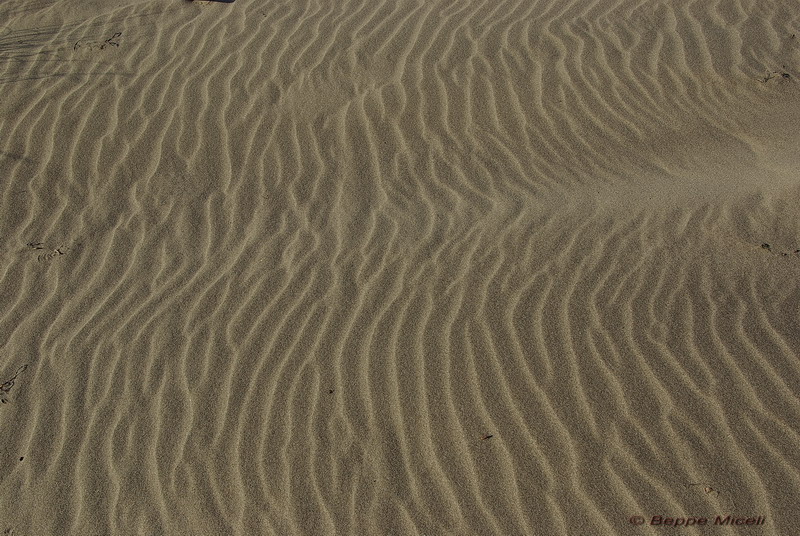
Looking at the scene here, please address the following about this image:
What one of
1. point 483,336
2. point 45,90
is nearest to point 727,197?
point 483,336

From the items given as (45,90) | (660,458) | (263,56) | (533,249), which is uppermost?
(45,90)

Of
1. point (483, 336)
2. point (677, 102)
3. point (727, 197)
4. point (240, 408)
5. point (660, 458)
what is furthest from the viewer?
point (677, 102)

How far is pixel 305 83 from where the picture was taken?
5238mm

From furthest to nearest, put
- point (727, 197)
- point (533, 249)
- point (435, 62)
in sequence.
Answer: point (435, 62), point (727, 197), point (533, 249)

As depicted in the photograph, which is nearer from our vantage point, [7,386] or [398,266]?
[7,386]

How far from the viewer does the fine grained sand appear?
2959mm

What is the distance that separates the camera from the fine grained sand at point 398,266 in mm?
2959

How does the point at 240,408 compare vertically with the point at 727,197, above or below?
above

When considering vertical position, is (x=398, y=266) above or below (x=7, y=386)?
below

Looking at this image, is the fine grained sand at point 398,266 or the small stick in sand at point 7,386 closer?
the fine grained sand at point 398,266

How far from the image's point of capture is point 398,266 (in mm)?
3928

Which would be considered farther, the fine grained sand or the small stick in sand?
the small stick in sand

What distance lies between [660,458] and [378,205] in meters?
2.25

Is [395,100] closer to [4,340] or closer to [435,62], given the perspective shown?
[435,62]
